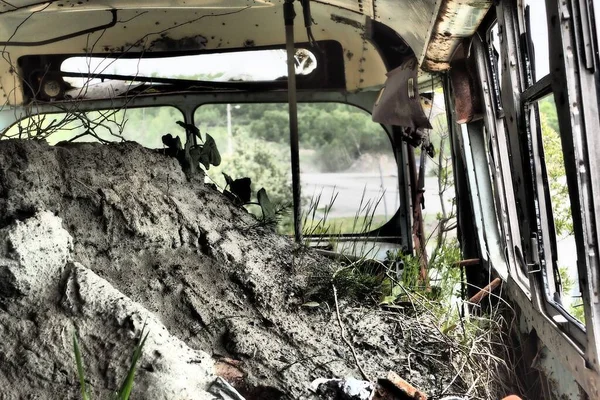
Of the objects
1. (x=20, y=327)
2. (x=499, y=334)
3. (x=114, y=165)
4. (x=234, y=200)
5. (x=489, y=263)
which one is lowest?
(x=499, y=334)

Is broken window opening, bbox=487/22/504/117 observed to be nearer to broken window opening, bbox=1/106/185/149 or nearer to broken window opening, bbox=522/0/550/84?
broken window opening, bbox=522/0/550/84

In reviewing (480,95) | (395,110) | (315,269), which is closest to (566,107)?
(480,95)

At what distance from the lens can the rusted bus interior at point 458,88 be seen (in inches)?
69.1

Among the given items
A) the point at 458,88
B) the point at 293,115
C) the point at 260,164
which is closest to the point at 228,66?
the point at 293,115

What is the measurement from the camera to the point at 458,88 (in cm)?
321

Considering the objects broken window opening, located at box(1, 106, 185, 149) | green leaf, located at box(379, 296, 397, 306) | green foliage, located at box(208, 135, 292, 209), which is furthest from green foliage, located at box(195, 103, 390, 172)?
green leaf, located at box(379, 296, 397, 306)

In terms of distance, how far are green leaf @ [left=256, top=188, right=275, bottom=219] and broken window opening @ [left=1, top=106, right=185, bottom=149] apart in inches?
24.1

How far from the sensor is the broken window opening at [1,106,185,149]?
3053 mm

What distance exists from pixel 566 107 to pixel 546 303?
94cm

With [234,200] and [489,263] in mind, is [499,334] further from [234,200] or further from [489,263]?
[234,200]

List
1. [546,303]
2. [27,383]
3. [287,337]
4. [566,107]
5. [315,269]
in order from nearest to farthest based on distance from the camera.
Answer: [566,107] → [27,383] → [546,303] → [287,337] → [315,269]

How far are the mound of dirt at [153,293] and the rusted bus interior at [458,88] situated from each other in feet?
1.82

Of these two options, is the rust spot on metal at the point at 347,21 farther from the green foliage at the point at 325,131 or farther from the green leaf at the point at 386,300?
the green foliage at the point at 325,131

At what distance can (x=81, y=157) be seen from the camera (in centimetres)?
296
